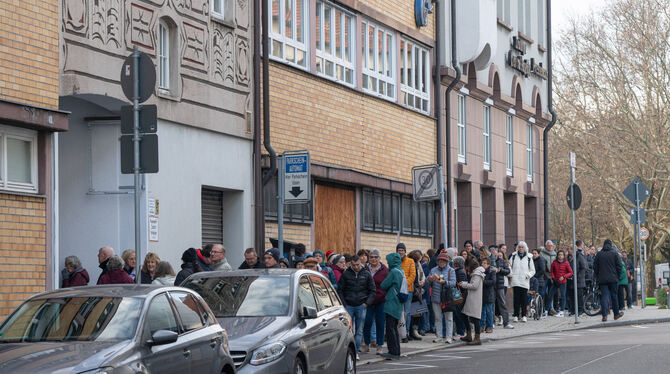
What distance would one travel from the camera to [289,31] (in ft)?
80.6

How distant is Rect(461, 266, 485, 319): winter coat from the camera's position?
22375 mm

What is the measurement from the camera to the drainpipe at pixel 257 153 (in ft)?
75.1

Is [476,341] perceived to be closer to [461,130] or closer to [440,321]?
[440,321]

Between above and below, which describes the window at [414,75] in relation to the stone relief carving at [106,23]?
above

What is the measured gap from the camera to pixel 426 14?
105ft

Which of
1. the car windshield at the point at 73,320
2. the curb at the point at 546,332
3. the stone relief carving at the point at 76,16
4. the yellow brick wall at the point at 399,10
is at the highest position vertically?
the yellow brick wall at the point at 399,10

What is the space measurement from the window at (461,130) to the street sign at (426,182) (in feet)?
38.0

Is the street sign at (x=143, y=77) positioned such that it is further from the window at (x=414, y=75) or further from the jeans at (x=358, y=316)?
the window at (x=414, y=75)

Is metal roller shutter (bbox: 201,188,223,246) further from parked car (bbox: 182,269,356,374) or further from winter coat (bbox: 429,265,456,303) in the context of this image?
parked car (bbox: 182,269,356,374)

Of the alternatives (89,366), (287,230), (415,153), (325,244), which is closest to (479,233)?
(415,153)

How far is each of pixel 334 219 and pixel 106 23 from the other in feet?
31.4

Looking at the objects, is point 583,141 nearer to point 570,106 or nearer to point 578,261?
point 570,106

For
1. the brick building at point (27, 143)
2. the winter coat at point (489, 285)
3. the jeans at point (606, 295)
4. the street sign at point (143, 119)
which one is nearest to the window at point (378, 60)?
the winter coat at point (489, 285)

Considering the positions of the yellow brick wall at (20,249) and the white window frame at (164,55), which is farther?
the white window frame at (164,55)
